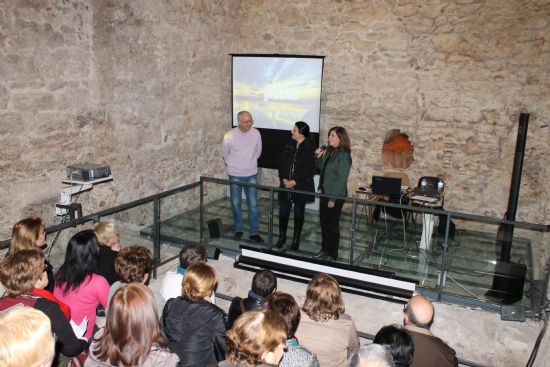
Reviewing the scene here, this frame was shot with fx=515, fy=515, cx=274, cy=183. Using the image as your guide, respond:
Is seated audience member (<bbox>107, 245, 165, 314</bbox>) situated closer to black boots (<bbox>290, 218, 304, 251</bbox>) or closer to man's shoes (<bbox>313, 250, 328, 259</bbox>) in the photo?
man's shoes (<bbox>313, 250, 328, 259</bbox>)

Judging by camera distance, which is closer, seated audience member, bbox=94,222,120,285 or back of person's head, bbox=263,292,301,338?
back of person's head, bbox=263,292,301,338

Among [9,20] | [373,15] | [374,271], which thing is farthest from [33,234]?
[373,15]

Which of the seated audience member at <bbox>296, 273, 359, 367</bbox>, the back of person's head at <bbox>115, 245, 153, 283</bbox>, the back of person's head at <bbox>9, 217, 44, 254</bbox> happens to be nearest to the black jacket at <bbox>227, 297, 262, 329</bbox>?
the seated audience member at <bbox>296, 273, 359, 367</bbox>

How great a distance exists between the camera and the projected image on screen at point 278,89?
801cm

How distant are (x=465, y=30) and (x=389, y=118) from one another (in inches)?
63.6

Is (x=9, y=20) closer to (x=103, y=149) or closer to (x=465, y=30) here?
(x=103, y=149)

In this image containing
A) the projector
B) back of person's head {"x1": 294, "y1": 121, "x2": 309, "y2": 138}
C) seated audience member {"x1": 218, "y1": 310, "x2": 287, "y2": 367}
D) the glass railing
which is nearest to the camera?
seated audience member {"x1": 218, "y1": 310, "x2": 287, "y2": 367}

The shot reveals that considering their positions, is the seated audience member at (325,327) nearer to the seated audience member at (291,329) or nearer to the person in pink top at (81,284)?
the seated audience member at (291,329)

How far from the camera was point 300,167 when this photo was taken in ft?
19.0

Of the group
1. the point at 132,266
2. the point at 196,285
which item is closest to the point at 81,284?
the point at 132,266

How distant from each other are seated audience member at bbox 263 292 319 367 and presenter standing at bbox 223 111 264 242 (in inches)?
129

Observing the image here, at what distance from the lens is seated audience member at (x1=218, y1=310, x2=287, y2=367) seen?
2.29m

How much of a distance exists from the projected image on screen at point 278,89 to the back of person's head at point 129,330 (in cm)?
601

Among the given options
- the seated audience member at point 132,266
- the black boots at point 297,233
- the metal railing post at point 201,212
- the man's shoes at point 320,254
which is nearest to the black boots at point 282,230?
the black boots at point 297,233
